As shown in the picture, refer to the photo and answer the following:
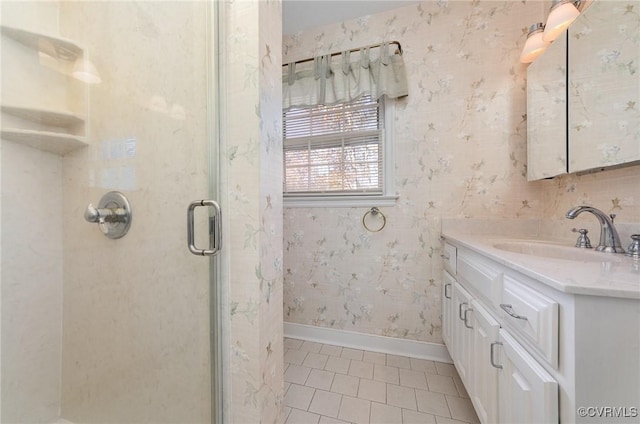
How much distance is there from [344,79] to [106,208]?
5.51ft

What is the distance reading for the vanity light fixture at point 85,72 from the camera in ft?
3.24

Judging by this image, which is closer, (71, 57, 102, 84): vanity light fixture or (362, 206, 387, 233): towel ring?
(71, 57, 102, 84): vanity light fixture

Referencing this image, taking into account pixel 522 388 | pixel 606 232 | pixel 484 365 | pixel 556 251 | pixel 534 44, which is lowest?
pixel 484 365

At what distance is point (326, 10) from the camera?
1842 mm

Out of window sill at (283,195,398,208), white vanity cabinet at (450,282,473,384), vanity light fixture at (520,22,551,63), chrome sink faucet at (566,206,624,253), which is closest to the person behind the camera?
chrome sink faucet at (566,206,624,253)

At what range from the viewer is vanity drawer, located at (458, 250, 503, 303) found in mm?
912

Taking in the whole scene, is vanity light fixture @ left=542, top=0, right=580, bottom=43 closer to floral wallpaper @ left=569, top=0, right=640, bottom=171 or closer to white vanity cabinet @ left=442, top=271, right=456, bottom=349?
floral wallpaper @ left=569, top=0, right=640, bottom=171

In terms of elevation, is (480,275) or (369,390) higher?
(480,275)

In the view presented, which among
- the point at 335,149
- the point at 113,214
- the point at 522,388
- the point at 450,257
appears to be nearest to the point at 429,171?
the point at 450,257

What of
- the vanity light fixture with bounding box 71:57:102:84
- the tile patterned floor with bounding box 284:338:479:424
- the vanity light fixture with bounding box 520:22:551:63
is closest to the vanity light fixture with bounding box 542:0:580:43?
the vanity light fixture with bounding box 520:22:551:63

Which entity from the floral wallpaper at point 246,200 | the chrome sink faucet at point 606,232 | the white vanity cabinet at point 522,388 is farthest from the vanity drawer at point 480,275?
the floral wallpaper at point 246,200

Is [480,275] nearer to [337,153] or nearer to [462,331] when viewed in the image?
[462,331]

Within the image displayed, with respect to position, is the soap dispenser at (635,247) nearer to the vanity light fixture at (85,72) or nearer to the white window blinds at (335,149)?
the white window blinds at (335,149)

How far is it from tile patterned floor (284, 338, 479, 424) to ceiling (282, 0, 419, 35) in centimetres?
254
